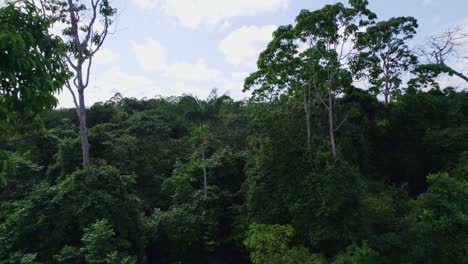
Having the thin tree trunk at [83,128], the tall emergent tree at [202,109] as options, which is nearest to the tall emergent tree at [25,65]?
the thin tree trunk at [83,128]

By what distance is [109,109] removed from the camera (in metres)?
23.9

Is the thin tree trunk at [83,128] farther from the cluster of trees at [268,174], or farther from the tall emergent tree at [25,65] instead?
the tall emergent tree at [25,65]

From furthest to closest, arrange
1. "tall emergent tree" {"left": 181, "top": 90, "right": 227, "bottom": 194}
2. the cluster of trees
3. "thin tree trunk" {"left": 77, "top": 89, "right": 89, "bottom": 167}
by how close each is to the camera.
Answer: "tall emergent tree" {"left": 181, "top": 90, "right": 227, "bottom": 194}, "thin tree trunk" {"left": 77, "top": 89, "right": 89, "bottom": 167}, the cluster of trees

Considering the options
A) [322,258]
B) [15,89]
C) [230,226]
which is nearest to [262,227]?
[322,258]

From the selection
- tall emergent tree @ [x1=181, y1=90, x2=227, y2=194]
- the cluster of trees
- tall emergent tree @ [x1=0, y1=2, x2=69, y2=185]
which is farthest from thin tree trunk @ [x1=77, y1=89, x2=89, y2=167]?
tall emergent tree @ [x1=0, y1=2, x2=69, y2=185]

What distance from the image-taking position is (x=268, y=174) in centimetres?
1222

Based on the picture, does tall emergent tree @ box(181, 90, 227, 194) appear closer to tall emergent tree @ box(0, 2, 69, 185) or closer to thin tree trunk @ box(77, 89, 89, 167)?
thin tree trunk @ box(77, 89, 89, 167)

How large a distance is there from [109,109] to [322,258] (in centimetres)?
1952

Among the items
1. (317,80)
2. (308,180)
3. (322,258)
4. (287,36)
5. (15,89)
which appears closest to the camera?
(15,89)

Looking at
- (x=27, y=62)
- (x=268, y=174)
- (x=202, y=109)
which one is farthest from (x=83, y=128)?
(x=27, y=62)

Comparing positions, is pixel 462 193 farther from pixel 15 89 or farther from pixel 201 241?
pixel 15 89

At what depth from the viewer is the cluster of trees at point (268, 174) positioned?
8.86 metres

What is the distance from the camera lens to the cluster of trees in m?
8.86

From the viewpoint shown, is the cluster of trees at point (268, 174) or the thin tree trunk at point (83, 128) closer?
the cluster of trees at point (268, 174)
